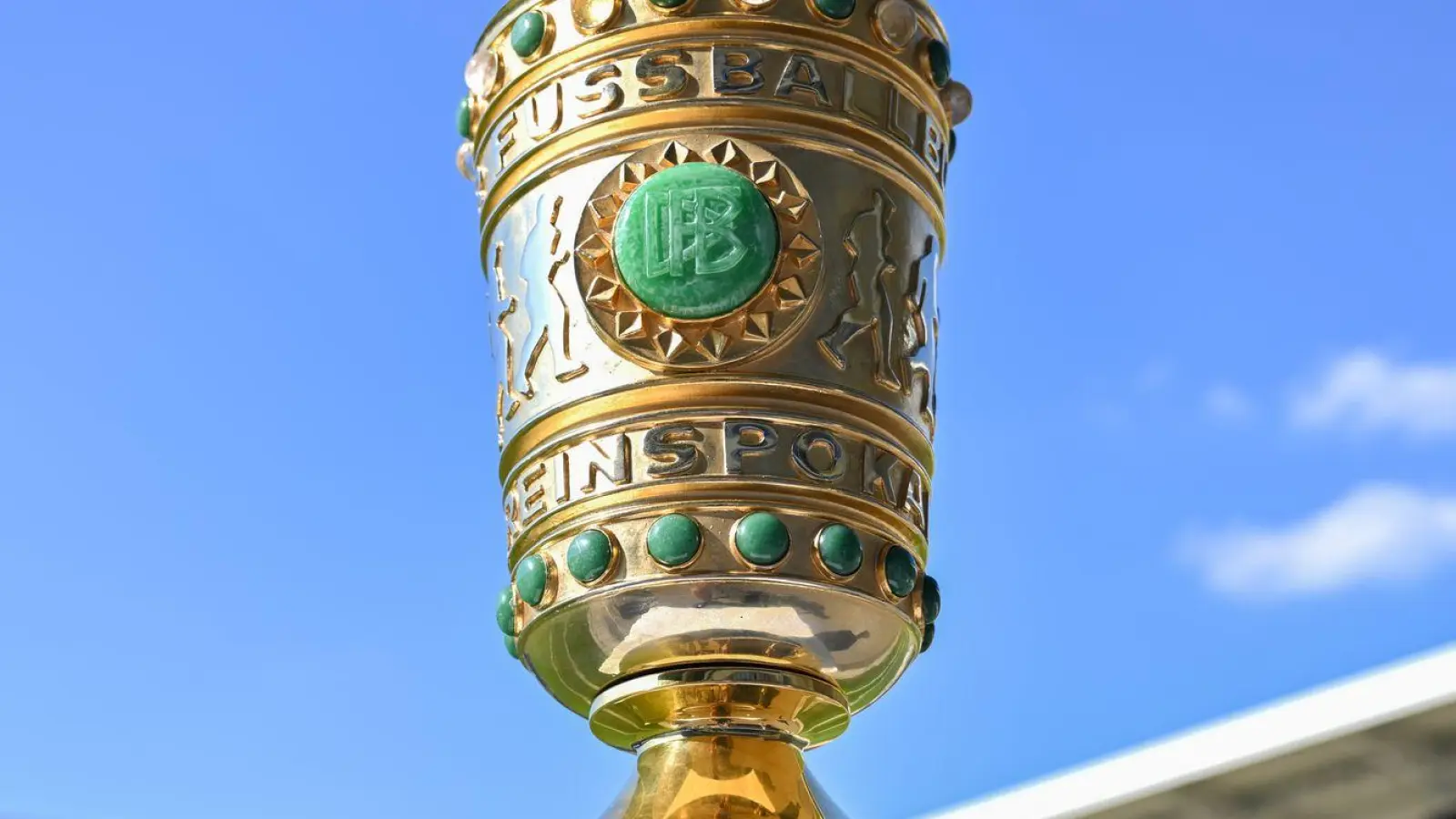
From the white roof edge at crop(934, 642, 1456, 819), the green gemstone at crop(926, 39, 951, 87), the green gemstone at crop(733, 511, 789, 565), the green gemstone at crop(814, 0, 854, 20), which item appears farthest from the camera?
the white roof edge at crop(934, 642, 1456, 819)

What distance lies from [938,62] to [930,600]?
631 mm

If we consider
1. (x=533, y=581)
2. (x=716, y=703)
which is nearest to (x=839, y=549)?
(x=716, y=703)

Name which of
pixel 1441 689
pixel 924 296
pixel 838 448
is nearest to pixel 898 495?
pixel 838 448

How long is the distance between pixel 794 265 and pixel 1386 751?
74.6 inches

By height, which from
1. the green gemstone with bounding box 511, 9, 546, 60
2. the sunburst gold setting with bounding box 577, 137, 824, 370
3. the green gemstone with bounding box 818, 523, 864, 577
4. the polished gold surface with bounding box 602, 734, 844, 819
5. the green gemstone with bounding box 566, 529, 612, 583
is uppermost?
the green gemstone with bounding box 511, 9, 546, 60

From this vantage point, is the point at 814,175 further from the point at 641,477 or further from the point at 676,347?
Result: the point at 641,477

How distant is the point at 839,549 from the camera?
1928 millimetres

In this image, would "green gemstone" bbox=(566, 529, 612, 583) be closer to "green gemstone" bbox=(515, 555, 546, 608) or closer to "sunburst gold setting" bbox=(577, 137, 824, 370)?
"green gemstone" bbox=(515, 555, 546, 608)

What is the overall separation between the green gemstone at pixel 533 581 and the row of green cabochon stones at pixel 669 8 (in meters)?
0.58

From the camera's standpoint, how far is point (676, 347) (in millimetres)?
1957

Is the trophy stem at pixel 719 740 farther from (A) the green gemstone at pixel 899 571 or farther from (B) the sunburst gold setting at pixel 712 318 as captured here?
(B) the sunburst gold setting at pixel 712 318

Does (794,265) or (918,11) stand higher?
(918,11)

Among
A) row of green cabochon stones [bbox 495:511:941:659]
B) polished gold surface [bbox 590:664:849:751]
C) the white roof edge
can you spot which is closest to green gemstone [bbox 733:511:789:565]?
row of green cabochon stones [bbox 495:511:941:659]

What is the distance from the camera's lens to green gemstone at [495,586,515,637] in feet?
6.86
